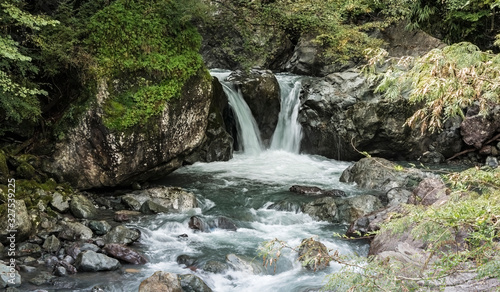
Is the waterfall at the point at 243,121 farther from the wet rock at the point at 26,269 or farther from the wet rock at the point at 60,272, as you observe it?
the wet rock at the point at 26,269

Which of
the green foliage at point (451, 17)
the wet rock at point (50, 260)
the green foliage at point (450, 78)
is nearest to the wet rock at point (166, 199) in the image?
the wet rock at point (50, 260)

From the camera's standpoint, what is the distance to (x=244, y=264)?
6.97 m

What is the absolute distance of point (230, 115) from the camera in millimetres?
14945

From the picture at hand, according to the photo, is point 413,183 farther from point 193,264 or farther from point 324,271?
point 193,264

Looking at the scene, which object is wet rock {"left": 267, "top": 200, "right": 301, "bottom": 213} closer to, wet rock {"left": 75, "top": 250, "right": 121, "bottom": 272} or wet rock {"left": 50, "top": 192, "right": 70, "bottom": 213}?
wet rock {"left": 75, "top": 250, "right": 121, "bottom": 272}

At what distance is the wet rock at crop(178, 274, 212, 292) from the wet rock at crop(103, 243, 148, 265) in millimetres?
1093

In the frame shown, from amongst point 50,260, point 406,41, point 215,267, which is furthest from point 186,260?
point 406,41

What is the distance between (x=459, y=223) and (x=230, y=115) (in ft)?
39.8

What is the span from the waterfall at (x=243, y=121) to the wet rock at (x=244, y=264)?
8105 mm

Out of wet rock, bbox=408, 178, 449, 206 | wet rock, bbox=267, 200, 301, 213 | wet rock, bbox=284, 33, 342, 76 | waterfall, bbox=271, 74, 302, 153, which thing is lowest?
wet rock, bbox=267, 200, 301, 213

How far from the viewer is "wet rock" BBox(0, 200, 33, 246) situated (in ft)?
22.9

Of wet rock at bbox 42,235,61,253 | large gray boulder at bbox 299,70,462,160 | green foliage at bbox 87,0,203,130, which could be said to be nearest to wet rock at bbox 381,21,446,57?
large gray boulder at bbox 299,70,462,160

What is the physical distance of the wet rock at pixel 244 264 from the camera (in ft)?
22.5

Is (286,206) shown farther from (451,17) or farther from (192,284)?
(451,17)
